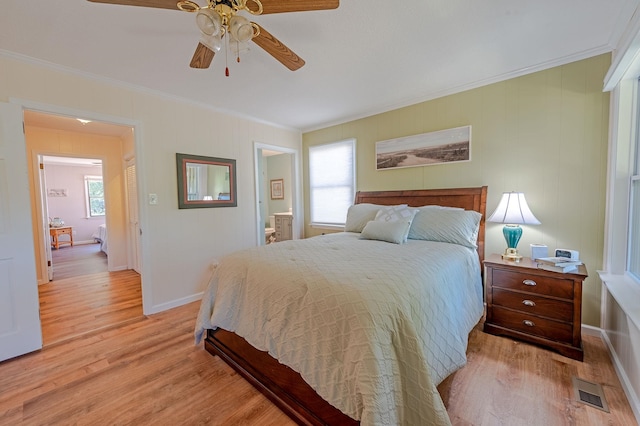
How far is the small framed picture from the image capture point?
6.60 m

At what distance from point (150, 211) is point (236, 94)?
5.36ft

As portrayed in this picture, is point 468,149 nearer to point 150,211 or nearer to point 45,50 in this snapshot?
point 150,211

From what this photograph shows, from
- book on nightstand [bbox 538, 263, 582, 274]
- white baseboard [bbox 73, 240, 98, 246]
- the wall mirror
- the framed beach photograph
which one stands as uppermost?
the framed beach photograph

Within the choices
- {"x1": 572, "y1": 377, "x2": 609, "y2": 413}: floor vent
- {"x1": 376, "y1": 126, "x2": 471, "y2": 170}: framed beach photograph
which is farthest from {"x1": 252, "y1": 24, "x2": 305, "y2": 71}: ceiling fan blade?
{"x1": 572, "y1": 377, "x2": 609, "y2": 413}: floor vent

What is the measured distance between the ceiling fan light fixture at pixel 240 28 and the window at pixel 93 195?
8.91 m

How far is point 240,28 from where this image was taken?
4.61 ft

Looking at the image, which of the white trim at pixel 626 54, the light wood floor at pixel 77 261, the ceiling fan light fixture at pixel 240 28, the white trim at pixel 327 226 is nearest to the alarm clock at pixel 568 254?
the white trim at pixel 626 54

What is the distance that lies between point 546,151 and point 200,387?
3448 millimetres

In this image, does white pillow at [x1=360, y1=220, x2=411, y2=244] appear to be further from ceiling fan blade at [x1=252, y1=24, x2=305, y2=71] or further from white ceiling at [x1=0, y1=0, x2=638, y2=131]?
ceiling fan blade at [x1=252, y1=24, x2=305, y2=71]

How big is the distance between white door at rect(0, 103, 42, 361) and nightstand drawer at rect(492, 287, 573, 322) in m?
3.98

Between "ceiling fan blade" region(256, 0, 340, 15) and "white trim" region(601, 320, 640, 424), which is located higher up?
"ceiling fan blade" region(256, 0, 340, 15)

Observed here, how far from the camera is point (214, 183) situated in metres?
3.49

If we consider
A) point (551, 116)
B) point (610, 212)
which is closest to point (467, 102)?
point (551, 116)

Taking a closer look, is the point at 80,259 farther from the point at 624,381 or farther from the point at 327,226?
the point at 624,381
